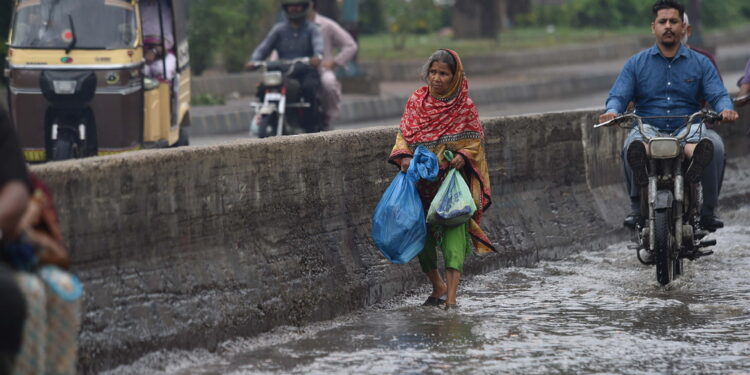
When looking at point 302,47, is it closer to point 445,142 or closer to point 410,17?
point 445,142

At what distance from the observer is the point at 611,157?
35.7 ft

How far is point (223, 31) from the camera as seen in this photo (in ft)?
83.2

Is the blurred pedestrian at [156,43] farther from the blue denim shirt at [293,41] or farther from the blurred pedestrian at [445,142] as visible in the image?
the blurred pedestrian at [445,142]

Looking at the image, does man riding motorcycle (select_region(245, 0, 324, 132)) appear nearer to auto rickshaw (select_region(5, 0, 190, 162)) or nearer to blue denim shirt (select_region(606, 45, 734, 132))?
auto rickshaw (select_region(5, 0, 190, 162))

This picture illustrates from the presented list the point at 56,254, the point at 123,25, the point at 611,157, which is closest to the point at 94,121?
the point at 123,25

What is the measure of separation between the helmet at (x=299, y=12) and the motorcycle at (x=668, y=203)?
6675 mm

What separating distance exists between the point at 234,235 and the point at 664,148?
8.55 feet

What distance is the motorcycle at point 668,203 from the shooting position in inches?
Answer: 321

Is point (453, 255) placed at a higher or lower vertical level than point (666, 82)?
lower

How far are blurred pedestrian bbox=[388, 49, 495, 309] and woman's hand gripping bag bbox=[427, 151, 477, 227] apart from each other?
0.08m

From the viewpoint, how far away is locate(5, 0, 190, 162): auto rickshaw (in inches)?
509

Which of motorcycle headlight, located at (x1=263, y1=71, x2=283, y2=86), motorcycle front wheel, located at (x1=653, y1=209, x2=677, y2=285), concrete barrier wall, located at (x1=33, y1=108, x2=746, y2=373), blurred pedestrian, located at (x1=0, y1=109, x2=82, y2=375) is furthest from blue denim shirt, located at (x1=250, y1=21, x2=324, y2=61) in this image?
blurred pedestrian, located at (x1=0, y1=109, x2=82, y2=375)

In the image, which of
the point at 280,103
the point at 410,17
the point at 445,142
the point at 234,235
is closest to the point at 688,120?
the point at 445,142

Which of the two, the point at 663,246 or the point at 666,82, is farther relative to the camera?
the point at 666,82
